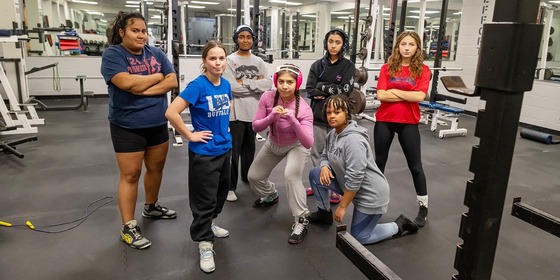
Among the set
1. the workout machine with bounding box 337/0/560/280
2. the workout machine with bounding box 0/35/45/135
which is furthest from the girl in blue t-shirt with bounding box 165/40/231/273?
the workout machine with bounding box 0/35/45/135

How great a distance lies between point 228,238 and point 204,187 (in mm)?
576

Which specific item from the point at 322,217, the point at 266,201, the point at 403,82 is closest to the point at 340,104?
the point at 403,82

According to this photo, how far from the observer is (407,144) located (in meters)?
2.65

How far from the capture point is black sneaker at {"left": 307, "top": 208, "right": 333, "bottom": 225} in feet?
8.88

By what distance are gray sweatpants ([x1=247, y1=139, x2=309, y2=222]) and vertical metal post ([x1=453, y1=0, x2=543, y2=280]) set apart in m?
1.47

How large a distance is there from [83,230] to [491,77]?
8.50ft

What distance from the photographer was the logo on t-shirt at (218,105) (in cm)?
206

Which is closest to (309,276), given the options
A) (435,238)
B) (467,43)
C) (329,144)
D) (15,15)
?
(329,144)

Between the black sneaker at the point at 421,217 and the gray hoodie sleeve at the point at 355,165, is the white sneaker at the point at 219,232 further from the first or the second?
the black sneaker at the point at 421,217

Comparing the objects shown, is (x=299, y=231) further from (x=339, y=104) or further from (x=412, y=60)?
(x=412, y=60)

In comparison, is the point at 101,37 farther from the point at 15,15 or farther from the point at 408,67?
the point at 408,67

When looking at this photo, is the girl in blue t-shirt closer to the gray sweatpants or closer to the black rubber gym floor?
the black rubber gym floor

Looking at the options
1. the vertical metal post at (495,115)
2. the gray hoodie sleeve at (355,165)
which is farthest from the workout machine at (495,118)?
the gray hoodie sleeve at (355,165)

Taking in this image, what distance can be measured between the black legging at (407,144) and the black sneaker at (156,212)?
158 centimetres
